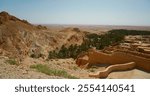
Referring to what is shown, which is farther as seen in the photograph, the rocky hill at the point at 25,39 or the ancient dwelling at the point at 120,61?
the rocky hill at the point at 25,39

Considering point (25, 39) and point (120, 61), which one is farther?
point (25, 39)

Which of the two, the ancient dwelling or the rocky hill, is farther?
the rocky hill

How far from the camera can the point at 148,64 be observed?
36.3 feet

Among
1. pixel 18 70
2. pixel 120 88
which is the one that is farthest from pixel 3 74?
pixel 120 88

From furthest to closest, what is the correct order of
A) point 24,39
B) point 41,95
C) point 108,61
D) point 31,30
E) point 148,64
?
point 31,30
point 24,39
point 108,61
point 148,64
point 41,95

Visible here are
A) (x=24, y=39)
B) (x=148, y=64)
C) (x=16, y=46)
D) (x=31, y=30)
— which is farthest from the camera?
(x=31, y=30)

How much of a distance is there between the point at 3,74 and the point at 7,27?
1507 centimetres

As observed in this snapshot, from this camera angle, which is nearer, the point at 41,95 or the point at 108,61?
the point at 41,95

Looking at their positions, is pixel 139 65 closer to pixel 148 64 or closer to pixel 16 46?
pixel 148 64

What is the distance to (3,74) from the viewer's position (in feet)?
23.4

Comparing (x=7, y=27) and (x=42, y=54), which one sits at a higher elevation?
(x=7, y=27)

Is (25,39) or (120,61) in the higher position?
(120,61)

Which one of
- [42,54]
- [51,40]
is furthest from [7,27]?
[51,40]

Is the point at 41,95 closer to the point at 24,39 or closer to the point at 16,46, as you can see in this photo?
the point at 16,46
